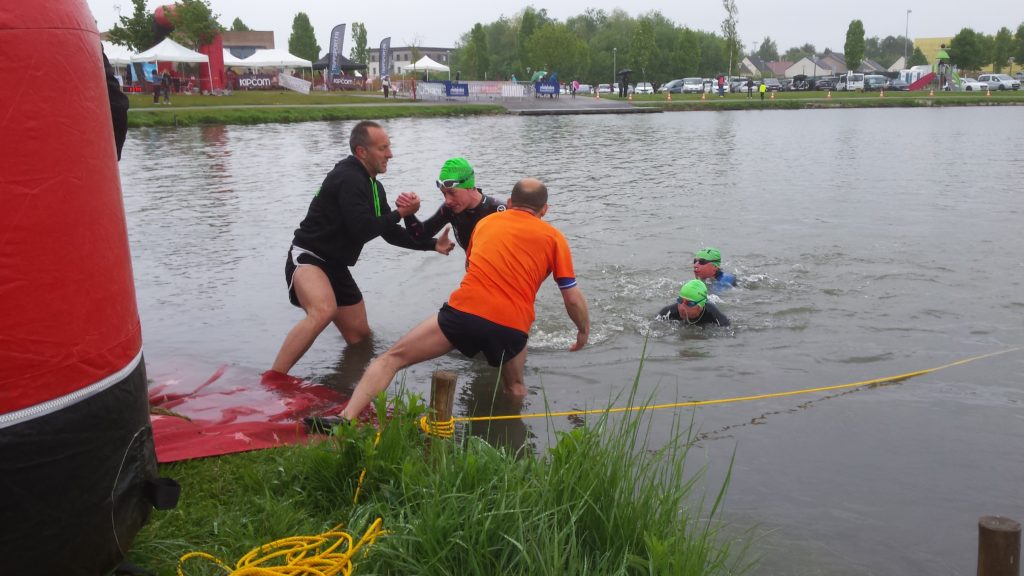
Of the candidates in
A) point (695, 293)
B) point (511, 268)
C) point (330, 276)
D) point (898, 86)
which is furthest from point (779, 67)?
point (511, 268)

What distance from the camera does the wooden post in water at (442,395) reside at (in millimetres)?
4969

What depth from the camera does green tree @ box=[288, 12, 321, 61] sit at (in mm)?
126562

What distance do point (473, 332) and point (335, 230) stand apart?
1.97 meters

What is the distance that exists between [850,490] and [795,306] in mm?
5366

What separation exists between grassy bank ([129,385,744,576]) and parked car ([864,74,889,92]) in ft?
273

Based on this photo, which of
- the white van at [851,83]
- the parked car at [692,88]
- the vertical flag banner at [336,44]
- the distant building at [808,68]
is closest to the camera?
the vertical flag banner at [336,44]

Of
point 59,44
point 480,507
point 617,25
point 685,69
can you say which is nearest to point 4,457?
point 59,44

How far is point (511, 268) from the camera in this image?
6031mm

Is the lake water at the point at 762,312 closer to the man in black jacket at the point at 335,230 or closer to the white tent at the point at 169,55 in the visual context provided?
the man in black jacket at the point at 335,230

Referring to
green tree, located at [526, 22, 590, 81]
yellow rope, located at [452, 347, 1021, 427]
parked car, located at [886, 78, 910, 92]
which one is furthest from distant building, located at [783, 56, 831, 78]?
yellow rope, located at [452, 347, 1021, 427]

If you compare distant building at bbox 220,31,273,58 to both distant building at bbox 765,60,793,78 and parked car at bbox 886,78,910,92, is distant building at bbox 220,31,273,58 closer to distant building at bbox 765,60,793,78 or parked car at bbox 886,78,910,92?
parked car at bbox 886,78,910,92

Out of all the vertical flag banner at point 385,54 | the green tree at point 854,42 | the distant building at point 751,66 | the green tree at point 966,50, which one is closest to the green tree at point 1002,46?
the green tree at point 854,42

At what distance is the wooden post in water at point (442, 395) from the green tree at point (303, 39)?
423ft

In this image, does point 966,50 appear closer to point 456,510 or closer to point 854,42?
point 854,42
